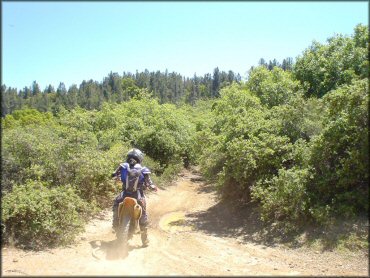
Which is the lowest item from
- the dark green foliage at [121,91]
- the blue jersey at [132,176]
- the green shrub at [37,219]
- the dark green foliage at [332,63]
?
the green shrub at [37,219]

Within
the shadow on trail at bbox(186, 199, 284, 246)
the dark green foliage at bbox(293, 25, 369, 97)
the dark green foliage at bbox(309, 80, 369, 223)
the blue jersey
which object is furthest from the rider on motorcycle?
the dark green foliage at bbox(293, 25, 369, 97)

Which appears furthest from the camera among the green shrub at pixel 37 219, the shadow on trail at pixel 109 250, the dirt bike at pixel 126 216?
the green shrub at pixel 37 219

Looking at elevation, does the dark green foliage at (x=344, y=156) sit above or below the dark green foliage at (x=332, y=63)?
below

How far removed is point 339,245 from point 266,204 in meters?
2.27

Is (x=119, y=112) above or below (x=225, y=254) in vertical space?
above

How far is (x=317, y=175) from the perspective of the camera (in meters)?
9.89

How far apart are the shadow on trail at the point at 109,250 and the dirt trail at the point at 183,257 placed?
0.05 feet

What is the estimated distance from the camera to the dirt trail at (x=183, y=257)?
21.5 ft

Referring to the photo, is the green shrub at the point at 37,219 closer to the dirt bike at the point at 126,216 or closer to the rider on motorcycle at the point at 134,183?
the rider on motorcycle at the point at 134,183

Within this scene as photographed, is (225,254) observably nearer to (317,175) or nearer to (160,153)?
(317,175)

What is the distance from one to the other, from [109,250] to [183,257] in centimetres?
153

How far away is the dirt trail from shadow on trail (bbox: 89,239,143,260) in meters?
0.02

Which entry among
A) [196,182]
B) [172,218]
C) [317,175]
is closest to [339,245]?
[317,175]

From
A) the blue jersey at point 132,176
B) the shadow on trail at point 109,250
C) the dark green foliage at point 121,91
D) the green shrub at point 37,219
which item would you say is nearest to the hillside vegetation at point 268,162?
the green shrub at point 37,219
